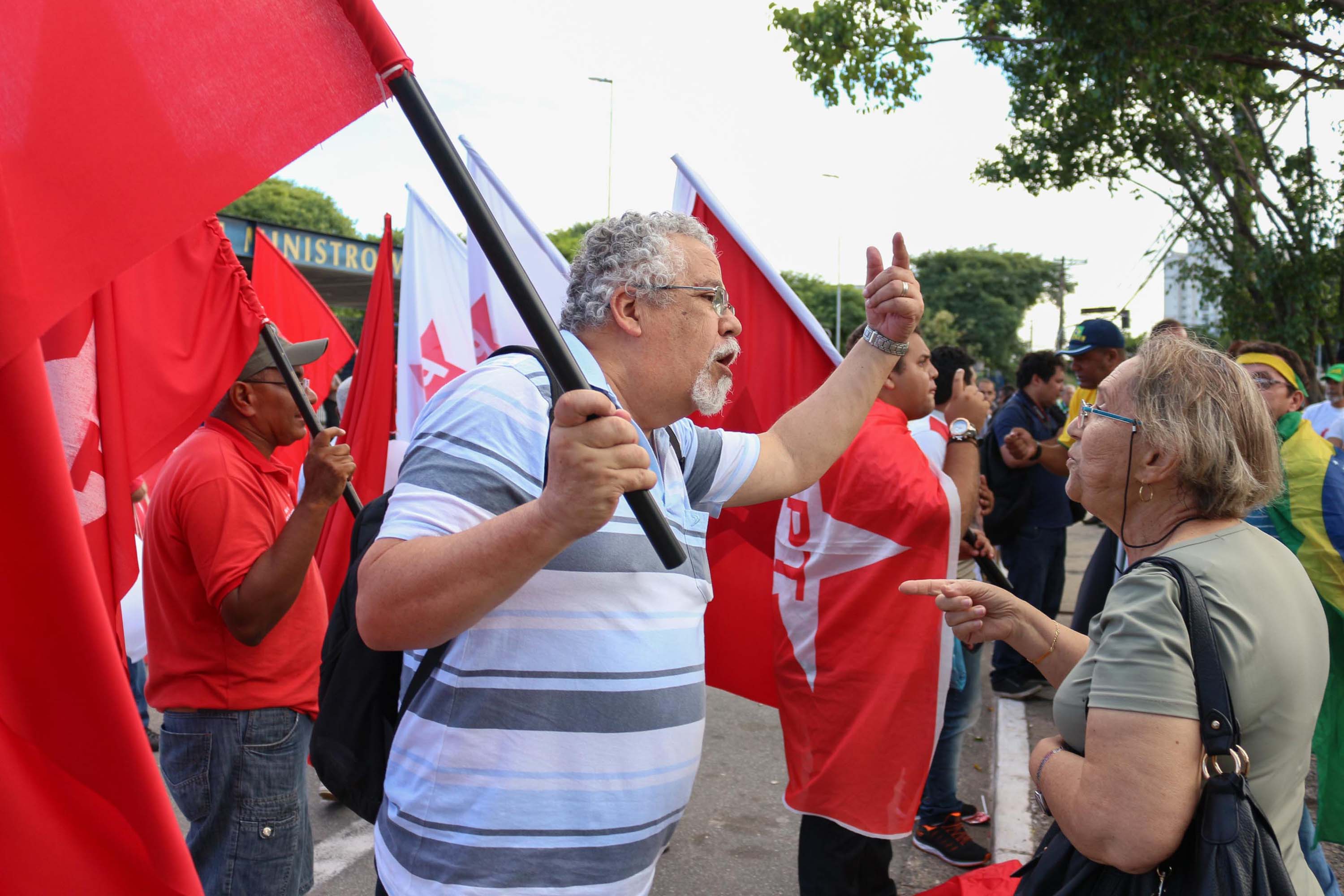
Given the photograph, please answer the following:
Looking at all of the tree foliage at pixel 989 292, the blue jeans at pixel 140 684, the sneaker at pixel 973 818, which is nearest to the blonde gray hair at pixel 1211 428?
the sneaker at pixel 973 818

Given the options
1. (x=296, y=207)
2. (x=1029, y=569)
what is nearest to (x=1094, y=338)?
(x=1029, y=569)

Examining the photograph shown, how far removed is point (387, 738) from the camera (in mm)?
1974

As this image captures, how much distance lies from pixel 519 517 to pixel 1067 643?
1.42m

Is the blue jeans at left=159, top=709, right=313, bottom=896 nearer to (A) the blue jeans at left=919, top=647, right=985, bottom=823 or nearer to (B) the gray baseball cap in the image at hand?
(B) the gray baseball cap

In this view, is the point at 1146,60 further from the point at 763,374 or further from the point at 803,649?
the point at 803,649

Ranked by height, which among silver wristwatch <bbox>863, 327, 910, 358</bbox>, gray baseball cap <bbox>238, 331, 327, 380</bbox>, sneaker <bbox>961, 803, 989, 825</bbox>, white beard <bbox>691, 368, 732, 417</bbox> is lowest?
sneaker <bbox>961, 803, 989, 825</bbox>

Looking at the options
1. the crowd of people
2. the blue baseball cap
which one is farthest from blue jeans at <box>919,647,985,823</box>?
the crowd of people

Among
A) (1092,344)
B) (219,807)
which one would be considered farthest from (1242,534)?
(1092,344)

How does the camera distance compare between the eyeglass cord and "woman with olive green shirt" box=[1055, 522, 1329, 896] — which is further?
the eyeglass cord

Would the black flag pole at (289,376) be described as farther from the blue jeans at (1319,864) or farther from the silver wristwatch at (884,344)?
the blue jeans at (1319,864)

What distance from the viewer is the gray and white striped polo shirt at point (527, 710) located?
1563 mm

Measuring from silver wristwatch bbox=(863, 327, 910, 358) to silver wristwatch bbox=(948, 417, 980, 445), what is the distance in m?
1.55

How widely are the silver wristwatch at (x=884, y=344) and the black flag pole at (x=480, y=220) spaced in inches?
49.5

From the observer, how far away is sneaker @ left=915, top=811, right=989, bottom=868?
4.16m
